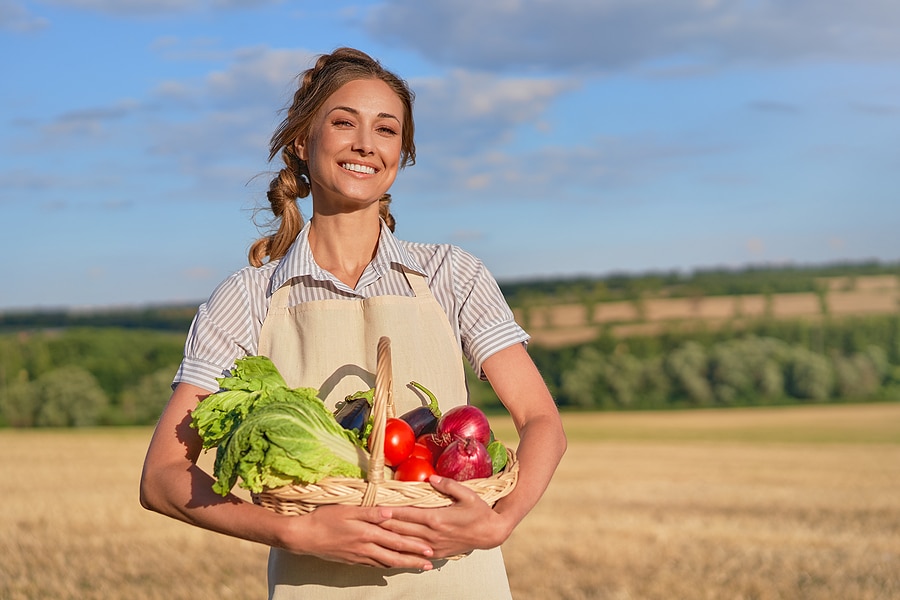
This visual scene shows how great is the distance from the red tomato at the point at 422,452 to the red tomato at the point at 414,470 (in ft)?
0.09

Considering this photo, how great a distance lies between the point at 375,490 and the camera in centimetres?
248

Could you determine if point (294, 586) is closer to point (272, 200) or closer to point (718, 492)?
point (272, 200)

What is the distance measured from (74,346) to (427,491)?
1673 inches

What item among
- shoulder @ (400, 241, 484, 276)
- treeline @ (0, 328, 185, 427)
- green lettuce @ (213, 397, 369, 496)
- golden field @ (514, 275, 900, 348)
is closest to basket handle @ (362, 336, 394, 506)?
green lettuce @ (213, 397, 369, 496)

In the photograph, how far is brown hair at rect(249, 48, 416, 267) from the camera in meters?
3.16

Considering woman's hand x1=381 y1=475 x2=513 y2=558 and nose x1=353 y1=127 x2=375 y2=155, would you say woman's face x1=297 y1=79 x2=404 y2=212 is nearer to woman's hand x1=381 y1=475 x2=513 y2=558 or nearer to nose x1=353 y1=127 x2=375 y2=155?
nose x1=353 y1=127 x2=375 y2=155

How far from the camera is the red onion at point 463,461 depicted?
2.62m

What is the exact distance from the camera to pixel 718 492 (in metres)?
17.4

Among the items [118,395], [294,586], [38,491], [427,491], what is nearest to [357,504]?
[427,491]

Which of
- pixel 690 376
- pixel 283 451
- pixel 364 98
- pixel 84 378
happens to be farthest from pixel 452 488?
pixel 690 376

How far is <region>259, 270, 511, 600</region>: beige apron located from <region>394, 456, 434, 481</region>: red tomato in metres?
0.47

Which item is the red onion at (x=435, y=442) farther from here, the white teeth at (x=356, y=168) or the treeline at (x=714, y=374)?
the treeline at (x=714, y=374)

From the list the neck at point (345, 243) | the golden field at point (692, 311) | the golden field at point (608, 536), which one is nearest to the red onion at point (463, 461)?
the neck at point (345, 243)

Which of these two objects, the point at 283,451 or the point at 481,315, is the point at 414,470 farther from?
the point at 481,315
